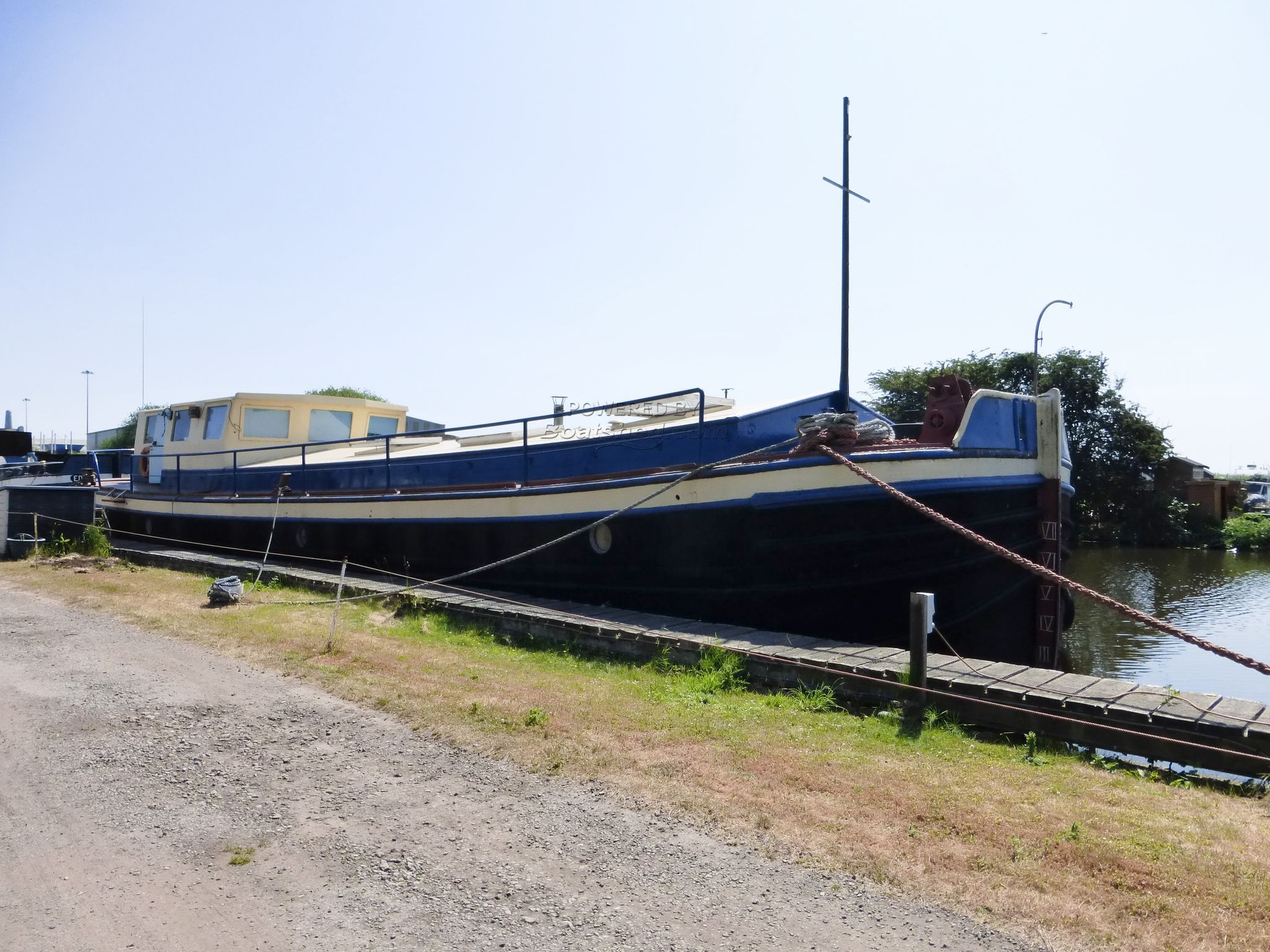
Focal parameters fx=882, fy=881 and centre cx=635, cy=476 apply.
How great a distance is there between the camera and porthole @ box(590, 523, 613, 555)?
894cm

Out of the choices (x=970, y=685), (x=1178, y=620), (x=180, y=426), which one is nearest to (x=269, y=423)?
(x=180, y=426)

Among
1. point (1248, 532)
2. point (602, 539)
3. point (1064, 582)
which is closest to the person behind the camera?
point (1064, 582)

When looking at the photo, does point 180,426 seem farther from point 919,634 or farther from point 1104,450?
point 1104,450

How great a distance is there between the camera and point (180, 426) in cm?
1578

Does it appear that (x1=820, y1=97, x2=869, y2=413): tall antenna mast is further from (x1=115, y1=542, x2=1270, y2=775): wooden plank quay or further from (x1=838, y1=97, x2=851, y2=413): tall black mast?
(x1=115, y1=542, x2=1270, y2=775): wooden plank quay

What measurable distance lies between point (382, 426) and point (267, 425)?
1826 mm

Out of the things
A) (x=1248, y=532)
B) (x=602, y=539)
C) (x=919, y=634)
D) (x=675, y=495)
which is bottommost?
(x=1248, y=532)

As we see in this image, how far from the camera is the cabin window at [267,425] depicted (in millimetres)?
14445

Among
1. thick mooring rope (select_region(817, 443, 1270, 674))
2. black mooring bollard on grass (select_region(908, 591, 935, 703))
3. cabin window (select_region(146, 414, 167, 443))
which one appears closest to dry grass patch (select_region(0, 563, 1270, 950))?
black mooring bollard on grass (select_region(908, 591, 935, 703))

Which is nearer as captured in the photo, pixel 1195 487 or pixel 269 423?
pixel 269 423

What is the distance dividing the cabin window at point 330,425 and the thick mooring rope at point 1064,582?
31.7 feet

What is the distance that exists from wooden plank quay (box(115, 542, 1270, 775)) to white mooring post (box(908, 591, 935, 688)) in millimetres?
112

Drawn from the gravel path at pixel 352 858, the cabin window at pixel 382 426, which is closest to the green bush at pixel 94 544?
the cabin window at pixel 382 426

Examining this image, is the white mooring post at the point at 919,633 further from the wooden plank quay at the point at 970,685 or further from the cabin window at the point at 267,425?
the cabin window at the point at 267,425
